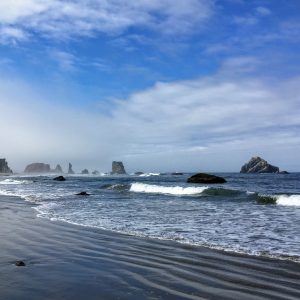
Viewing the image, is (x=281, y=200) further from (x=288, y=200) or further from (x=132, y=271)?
(x=132, y=271)

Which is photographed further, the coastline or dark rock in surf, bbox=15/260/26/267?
dark rock in surf, bbox=15/260/26/267

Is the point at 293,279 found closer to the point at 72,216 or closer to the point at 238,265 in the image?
the point at 238,265

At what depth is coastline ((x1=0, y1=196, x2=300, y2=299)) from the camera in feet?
21.7

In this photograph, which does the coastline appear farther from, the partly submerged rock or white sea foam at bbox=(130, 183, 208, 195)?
the partly submerged rock

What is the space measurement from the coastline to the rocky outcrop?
5806 inches

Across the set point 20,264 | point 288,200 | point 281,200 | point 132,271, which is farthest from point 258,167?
point 20,264

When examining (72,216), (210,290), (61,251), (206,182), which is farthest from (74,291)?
(206,182)

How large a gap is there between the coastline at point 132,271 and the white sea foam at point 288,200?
19.3 m

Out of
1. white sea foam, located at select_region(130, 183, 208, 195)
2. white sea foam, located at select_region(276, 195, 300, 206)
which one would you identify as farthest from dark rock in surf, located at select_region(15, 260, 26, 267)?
white sea foam, located at select_region(130, 183, 208, 195)

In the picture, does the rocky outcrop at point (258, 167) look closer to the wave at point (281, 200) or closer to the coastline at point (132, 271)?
the wave at point (281, 200)

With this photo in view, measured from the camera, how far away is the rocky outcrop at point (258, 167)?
6029 inches

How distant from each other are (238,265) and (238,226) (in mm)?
6861

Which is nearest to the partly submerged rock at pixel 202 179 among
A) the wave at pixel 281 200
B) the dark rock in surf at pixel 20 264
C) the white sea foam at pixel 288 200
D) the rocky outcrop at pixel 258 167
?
the wave at pixel 281 200

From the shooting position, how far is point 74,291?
6633mm
